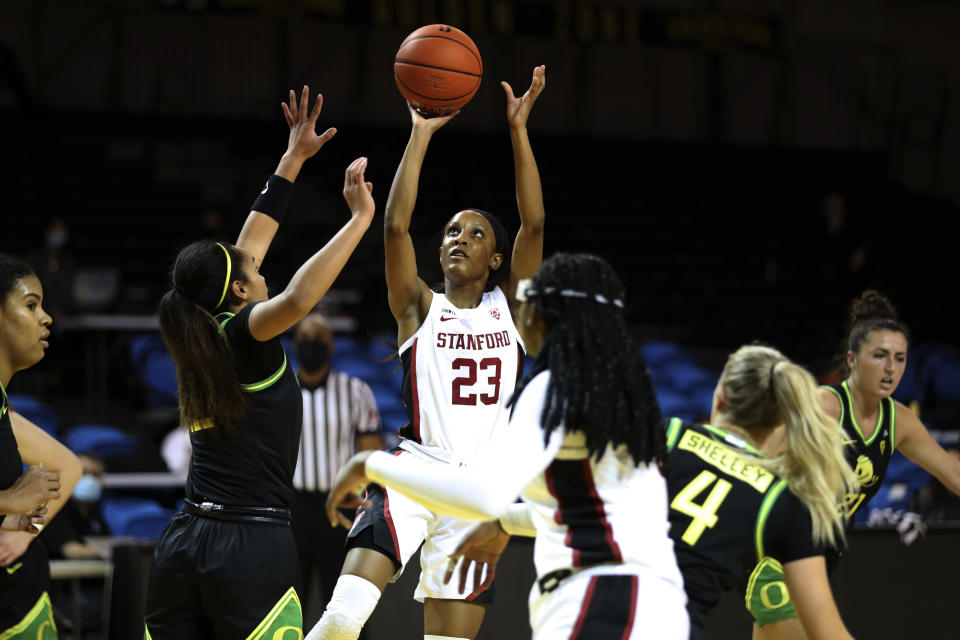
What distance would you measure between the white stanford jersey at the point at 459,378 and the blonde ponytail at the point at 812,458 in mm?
1598

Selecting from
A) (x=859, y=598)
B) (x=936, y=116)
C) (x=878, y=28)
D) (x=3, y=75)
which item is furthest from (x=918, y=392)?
(x=3, y=75)

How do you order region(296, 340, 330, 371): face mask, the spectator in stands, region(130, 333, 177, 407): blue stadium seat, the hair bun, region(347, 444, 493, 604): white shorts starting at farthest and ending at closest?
the spectator in stands → region(130, 333, 177, 407): blue stadium seat → region(296, 340, 330, 371): face mask → the hair bun → region(347, 444, 493, 604): white shorts

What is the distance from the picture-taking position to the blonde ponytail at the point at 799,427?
9.78ft

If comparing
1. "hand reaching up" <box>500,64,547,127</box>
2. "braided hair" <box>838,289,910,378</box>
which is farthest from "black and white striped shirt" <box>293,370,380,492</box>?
"braided hair" <box>838,289,910,378</box>

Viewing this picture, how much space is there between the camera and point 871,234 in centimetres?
1579

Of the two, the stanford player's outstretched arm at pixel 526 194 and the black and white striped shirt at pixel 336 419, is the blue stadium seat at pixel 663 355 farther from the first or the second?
the stanford player's outstretched arm at pixel 526 194

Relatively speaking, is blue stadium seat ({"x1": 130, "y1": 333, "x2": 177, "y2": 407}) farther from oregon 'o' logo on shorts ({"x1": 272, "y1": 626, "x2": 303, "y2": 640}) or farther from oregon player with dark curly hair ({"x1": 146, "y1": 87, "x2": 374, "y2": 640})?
oregon 'o' logo on shorts ({"x1": 272, "y1": 626, "x2": 303, "y2": 640})

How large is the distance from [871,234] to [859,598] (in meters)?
10.5

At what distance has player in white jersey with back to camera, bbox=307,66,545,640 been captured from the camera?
4.36m

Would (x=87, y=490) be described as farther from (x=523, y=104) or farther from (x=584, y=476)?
(x=584, y=476)

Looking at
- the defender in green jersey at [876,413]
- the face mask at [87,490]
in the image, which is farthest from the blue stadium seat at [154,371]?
the defender in green jersey at [876,413]

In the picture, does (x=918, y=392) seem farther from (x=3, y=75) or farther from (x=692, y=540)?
(x=3, y=75)

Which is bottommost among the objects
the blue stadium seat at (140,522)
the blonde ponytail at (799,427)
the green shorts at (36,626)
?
the blue stadium seat at (140,522)

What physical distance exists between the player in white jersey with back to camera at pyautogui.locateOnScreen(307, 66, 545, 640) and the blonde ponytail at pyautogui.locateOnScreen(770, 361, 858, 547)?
5.33 feet
